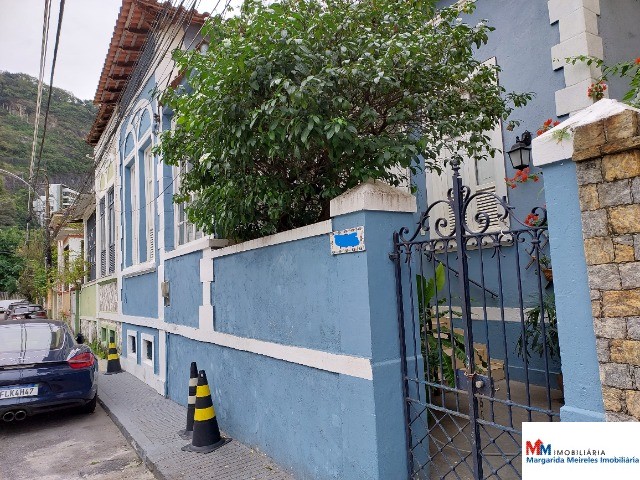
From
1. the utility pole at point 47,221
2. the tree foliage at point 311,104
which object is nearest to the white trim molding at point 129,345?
the tree foliage at point 311,104

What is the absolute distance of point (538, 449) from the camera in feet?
6.56

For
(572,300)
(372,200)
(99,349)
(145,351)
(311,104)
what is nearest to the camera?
(572,300)

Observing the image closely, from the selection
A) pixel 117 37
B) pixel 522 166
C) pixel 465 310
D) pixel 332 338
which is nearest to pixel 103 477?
pixel 332 338

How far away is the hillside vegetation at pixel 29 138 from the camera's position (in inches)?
1635

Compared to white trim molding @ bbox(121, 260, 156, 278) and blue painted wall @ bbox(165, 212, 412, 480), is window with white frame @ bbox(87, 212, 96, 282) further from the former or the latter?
blue painted wall @ bbox(165, 212, 412, 480)

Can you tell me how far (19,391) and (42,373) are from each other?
0.33 m

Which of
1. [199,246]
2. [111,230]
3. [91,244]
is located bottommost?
[199,246]

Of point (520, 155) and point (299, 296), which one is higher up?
point (520, 155)

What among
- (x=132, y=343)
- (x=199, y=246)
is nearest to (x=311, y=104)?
(x=199, y=246)

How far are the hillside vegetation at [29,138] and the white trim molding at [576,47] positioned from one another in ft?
91.2

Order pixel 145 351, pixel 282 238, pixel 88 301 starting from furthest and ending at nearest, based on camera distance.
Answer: pixel 88 301 → pixel 145 351 → pixel 282 238

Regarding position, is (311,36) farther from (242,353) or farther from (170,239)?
(170,239)

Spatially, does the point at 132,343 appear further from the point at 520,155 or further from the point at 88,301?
the point at 520,155

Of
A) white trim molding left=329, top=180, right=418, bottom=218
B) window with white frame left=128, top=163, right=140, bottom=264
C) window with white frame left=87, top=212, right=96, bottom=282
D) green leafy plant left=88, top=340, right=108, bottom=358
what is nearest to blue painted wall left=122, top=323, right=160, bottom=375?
window with white frame left=128, top=163, right=140, bottom=264
